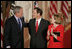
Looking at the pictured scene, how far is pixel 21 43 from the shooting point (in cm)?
379

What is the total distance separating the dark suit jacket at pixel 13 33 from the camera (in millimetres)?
3607

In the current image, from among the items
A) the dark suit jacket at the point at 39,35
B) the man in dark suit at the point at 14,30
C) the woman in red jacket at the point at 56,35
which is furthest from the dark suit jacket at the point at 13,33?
the woman in red jacket at the point at 56,35

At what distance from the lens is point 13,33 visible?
368 cm

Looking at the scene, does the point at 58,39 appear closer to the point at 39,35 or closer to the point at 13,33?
the point at 39,35

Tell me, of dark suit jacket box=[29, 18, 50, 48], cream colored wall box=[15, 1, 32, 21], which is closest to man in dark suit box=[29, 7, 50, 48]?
dark suit jacket box=[29, 18, 50, 48]

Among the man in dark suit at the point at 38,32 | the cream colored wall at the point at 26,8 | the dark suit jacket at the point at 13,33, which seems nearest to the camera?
the dark suit jacket at the point at 13,33

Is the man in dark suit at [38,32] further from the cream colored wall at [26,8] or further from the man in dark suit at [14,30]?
the cream colored wall at [26,8]

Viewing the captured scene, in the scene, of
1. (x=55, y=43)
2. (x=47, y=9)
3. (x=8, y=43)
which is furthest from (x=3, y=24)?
(x=47, y=9)

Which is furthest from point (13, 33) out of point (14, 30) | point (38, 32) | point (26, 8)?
point (26, 8)

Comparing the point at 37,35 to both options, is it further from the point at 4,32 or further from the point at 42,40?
the point at 4,32

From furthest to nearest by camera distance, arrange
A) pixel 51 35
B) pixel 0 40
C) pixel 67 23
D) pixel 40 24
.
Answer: pixel 67 23 → pixel 40 24 → pixel 51 35 → pixel 0 40

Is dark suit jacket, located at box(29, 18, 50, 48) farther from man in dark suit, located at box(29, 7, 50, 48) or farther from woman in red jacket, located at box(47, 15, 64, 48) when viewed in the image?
woman in red jacket, located at box(47, 15, 64, 48)

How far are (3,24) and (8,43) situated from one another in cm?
38

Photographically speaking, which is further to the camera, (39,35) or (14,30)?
(39,35)
